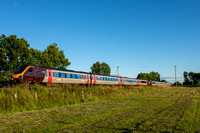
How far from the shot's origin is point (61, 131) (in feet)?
12.6

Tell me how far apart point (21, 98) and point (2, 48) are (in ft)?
89.3

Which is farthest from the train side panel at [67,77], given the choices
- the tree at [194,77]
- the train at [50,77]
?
the tree at [194,77]

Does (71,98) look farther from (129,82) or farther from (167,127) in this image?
(129,82)

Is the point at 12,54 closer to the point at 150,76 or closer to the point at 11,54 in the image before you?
the point at 11,54

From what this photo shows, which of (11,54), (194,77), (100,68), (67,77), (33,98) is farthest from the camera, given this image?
(194,77)

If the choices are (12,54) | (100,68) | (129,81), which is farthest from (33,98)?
(100,68)

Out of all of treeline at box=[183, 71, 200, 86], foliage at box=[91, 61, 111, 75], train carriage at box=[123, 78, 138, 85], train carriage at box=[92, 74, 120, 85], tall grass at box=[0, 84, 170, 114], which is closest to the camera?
tall grass at box=[0, 84, 170, 114]

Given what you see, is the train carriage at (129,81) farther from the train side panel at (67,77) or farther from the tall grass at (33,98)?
the tall grass at (33,98)

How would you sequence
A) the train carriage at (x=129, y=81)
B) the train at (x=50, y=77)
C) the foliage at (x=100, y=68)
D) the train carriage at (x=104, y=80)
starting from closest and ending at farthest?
1. the train at (x=50, y=77)
2. the train carriage at (x=104, y=80)
3. the train carriage at (x=129, y=81)
4. the foliage at (x=100, y=68)

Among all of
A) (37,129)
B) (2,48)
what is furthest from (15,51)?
(37,129)

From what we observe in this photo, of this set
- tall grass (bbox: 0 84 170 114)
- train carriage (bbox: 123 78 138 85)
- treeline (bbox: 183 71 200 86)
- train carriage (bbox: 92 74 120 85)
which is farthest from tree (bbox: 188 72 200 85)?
tall grass (bbox: 0 84 170 114)

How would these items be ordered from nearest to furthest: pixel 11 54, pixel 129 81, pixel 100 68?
pixel 11 54 → pixel 129 81 → pixel 100 68

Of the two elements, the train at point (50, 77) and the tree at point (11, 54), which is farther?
the tree at point (11, 54)

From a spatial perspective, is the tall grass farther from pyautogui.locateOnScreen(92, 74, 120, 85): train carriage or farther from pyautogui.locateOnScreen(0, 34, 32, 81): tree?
pyautogui.locateOnScreen(0, 34, 32, 81): tree
